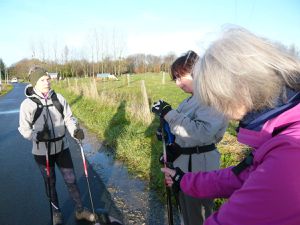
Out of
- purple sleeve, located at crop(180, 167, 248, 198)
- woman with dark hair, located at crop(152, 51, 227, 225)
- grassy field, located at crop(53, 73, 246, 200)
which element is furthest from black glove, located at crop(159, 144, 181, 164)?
grassy field, located at crop(53, 73, 246, 200)

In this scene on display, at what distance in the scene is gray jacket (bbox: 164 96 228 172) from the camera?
2943 millimetres

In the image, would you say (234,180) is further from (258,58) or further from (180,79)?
(180,79)

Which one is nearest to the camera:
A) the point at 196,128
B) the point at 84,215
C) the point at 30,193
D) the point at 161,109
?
the point at 196,128

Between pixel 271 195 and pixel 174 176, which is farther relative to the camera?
pixel 174 176

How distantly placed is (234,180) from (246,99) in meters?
0.65

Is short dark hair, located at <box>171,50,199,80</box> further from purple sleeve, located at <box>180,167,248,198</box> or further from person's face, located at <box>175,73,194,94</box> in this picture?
purple sleeve, located at <box>180,167,248,198</box>

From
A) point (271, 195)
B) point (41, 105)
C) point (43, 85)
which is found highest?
point (271, 195)

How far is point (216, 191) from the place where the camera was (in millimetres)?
1950

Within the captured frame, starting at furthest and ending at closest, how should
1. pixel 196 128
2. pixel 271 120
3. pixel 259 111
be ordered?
1. pixel 196 128
2. pixel 259 111
3. pixel 271 120

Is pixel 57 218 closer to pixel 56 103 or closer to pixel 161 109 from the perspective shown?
pixel 56 103

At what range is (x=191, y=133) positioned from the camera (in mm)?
2969

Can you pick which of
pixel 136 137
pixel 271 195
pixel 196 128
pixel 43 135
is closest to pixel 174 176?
pixel 196 128

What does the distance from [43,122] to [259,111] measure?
11.9ft

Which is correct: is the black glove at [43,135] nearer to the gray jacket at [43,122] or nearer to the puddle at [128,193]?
the gray jacket at [43,122]
